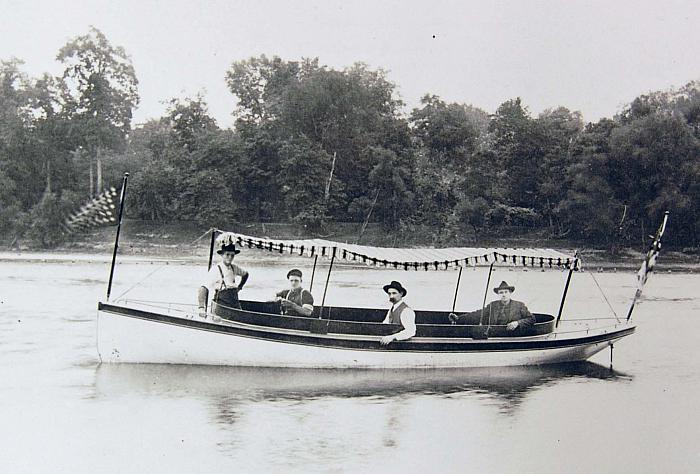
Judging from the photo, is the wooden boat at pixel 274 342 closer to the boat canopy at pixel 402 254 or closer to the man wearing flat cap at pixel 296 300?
the man wearing flat cap at pixel 296 300

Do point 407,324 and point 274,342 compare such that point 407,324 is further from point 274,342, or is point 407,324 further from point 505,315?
point 274,342

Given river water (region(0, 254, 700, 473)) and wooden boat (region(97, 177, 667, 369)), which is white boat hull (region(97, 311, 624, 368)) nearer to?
wooden boat (region(97, 177, 667, 369))

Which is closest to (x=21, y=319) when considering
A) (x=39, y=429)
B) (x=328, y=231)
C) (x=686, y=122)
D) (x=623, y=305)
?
(x=39, y=429)

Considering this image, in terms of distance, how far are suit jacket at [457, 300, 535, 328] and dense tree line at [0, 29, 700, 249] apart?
19.1 m

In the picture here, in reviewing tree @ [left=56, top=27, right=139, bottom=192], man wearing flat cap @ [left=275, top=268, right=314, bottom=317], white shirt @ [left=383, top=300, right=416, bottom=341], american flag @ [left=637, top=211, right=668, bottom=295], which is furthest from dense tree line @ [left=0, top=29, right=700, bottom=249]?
white shirt @ [left=383, top=300, right=416, bottom=341]

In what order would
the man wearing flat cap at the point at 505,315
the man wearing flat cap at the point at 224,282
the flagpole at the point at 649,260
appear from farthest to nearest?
the flagpole at the point at 649,260
the man wearing flat cap at the point at 505,315
the man wearing flat cap at the point at 224,282

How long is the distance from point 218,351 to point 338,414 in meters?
2.88

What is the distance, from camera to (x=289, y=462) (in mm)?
8500

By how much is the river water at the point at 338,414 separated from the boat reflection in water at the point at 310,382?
3cm

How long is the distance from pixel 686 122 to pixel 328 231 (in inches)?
618

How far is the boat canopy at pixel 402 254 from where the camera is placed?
42.5ft

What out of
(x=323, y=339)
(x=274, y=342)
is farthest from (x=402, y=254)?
(x=274, y=342)

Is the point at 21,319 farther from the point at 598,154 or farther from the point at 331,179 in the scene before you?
the point at 598,154

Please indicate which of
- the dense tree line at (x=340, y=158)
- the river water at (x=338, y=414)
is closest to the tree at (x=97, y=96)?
the dense tree line at (x=340, y=158)
